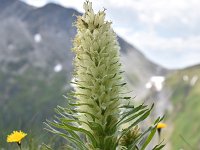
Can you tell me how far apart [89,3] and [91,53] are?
2.01 ft

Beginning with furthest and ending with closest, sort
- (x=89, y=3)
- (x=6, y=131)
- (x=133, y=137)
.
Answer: (x=6, y=131) → (x=133, y=137) → (x=89, y=3)

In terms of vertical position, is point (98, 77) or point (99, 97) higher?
point (98, 77)

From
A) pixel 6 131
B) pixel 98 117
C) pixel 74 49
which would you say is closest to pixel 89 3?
pixel 74 49

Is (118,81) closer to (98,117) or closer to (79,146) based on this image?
(98,117)

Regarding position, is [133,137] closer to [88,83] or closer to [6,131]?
[88,83]

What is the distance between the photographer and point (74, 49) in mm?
3871

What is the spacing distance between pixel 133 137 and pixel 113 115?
834 millimetres

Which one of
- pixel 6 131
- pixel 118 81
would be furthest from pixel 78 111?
pixel 6 131

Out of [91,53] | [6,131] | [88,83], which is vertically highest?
[91,53]

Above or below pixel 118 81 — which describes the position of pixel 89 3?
above

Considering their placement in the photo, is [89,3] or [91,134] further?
[89,3]

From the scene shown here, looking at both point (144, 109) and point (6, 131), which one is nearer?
point (144, 109)

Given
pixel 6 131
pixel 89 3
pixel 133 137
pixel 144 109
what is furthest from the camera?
pixel 6 131

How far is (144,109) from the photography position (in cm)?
366
